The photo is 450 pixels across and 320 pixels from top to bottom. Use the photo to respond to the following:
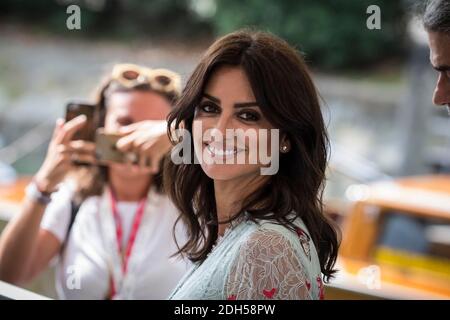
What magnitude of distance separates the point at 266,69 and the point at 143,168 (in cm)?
81

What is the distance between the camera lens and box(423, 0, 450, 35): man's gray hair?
4.99ft

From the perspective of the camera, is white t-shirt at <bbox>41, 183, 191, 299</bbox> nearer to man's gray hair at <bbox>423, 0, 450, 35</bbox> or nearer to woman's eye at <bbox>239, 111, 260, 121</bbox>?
woman's eye at <bbox>239, 111, 260, 121</bbox>

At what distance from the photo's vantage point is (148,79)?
2297 millimetres

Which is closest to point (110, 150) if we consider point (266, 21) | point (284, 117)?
point (284, 117)

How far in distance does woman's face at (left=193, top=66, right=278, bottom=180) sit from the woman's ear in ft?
0.11

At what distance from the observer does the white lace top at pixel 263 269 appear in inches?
50.1

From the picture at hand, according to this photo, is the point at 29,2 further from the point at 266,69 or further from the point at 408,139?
the point at 266,69

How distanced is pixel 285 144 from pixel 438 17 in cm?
40

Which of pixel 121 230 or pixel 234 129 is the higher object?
pixel 234 129

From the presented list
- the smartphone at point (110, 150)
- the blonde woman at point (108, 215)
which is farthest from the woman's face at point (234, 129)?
the smartphone at point (110, 150)

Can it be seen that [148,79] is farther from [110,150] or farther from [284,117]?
[284,117]

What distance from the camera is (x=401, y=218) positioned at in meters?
3.92
